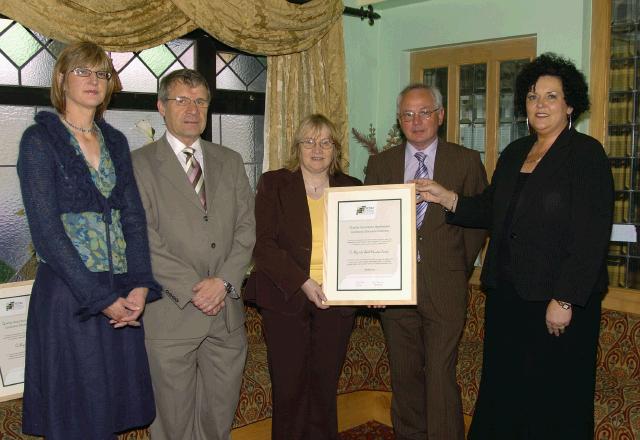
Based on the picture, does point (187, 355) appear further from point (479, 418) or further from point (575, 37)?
point (575, 37)

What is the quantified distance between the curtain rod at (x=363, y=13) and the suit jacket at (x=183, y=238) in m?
2.49

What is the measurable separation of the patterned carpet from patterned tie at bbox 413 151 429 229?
149 centimetres

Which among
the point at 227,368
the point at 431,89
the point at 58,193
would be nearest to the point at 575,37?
the point at 431,89

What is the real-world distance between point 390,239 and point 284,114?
189cm

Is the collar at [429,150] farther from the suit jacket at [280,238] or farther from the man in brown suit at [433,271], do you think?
the suit jacket at [280,238]

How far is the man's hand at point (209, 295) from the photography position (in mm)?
2953

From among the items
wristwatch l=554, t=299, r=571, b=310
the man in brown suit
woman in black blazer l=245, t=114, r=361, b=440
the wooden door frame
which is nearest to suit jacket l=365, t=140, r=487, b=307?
the man in brown suit

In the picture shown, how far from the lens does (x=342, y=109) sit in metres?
5.05

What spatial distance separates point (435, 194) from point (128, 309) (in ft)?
4.67

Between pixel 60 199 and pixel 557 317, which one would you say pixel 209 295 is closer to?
pixel 60 199

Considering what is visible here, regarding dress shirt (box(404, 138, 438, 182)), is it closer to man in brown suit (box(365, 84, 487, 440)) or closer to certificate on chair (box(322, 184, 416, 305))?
man in brown suit (box(365, 84, 487, 440))

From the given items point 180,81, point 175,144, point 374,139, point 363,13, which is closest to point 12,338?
point 175,144

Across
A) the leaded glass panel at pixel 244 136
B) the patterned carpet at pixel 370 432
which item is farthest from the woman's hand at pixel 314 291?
the leaded glass panel at pixel 244 136

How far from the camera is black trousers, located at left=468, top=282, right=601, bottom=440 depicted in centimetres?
287
